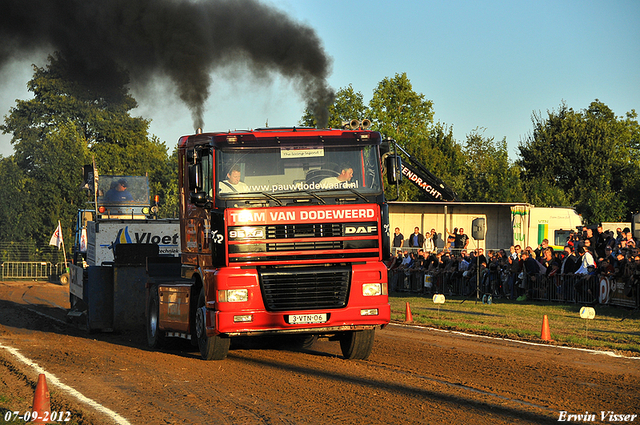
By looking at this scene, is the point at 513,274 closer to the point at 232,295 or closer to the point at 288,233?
the point at 288,233

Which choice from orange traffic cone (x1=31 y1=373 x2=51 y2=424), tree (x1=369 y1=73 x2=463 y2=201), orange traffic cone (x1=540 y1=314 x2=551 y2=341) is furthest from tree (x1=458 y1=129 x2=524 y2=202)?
orange traffic cone (x1=31 y1=373 x2=51 y2=424)

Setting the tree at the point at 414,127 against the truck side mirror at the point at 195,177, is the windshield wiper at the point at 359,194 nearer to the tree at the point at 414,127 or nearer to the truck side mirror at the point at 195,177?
the truck side mirror at the point at 195,177

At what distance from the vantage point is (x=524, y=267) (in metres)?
23.4

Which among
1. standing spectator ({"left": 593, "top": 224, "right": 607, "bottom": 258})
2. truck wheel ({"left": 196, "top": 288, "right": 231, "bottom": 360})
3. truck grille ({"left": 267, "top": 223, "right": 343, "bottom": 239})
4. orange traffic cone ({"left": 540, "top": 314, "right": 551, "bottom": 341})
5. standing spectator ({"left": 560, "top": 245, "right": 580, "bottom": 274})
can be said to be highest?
truck grille ({"left": 267, "top": 223, "right": 343, "bottom": 239})

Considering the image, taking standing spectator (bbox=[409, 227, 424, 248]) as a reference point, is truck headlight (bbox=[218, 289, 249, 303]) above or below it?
below

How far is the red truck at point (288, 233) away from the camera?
34.0 feet

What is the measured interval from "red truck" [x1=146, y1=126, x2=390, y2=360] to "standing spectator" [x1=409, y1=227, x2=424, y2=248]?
20392mm

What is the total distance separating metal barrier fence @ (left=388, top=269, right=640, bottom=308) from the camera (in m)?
18.8

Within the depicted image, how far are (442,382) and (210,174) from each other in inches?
168

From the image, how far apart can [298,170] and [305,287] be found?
1.67m

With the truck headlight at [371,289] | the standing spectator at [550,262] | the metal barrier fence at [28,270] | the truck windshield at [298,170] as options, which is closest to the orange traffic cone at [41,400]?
the truck windshield at [298,170]

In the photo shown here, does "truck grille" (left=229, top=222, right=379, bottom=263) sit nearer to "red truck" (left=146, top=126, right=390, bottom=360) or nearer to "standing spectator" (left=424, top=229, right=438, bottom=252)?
"red truck" (left=146, top=126, right=390, bottom=360)

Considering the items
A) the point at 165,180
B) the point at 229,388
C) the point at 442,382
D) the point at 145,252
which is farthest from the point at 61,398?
the point at 165,180

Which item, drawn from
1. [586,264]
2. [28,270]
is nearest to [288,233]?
[586,264]
